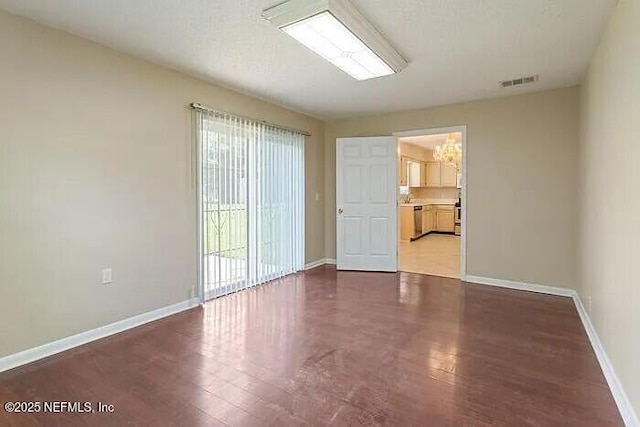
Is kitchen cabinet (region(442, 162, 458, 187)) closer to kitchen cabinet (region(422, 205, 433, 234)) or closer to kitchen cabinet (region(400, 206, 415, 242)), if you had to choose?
kitchen cabinet (region(422, 205, 433, 234))

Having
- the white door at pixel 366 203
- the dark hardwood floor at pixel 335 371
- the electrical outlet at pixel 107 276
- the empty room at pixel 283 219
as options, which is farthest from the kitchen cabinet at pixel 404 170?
the electrical outlet at pixel 107 276

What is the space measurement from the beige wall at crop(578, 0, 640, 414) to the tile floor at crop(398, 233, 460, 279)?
2317 mm

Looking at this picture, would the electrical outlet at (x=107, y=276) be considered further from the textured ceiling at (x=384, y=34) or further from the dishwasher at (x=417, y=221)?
the dishwasher at (x=417, y=221)

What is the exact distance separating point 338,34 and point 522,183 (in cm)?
308

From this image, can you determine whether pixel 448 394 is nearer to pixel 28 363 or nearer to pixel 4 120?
pixel 28 363

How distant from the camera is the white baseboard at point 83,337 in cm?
244

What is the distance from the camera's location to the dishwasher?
8836 mm

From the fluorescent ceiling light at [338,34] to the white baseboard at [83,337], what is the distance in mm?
2718

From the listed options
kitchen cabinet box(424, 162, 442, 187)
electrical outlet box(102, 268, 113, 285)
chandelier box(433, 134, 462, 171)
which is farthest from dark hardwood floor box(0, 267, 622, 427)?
kitchen cabinet box(424, 162, 442, 187)

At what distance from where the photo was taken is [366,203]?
546 cm

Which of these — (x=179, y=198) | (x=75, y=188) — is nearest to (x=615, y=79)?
(x=179, y=198)

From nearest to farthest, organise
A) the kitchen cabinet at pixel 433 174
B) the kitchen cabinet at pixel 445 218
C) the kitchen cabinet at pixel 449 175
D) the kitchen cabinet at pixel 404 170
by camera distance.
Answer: the kitchen cabinet at pixel 404 170 → the kitchen cabinet at pixel 445 218 → the kitchen cabinet at pixel 449 175 → the kitchen cabinet at pixel 433 174

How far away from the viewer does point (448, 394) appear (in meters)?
2.08

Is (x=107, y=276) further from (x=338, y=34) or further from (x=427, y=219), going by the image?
(x=427, y=219)
